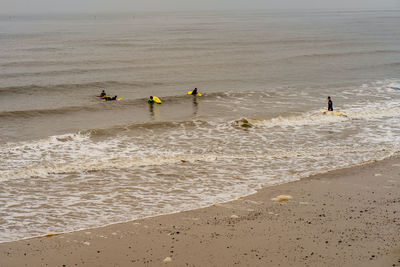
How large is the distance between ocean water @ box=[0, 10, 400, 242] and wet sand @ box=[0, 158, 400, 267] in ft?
3.32

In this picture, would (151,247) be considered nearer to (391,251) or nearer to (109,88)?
(391,251)

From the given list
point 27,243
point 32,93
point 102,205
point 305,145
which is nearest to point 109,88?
point 32,93

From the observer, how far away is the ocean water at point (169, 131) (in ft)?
49.1

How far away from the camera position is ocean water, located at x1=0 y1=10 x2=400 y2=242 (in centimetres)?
1496

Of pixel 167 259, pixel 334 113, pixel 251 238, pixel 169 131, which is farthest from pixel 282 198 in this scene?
pixel 334 113

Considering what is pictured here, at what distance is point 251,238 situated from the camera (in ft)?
36.9

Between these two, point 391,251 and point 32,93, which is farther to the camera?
point 32,93

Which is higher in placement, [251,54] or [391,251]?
[251,54]

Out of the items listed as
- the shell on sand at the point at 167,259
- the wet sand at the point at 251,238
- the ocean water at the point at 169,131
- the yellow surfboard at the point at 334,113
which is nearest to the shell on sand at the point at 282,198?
the wet sand at the point at 251,238

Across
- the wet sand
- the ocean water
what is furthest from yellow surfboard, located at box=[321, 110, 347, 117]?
the wet sand

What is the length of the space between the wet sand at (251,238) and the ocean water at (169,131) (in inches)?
39.8

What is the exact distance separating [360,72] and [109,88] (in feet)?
85.1

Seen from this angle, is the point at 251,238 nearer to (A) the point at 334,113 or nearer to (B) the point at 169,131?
(B) the point at 169,131

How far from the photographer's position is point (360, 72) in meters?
45.2
